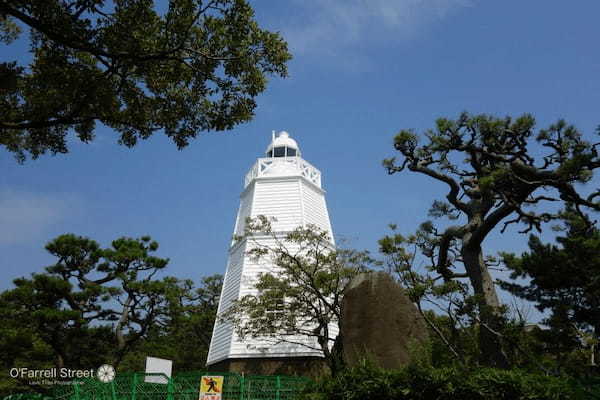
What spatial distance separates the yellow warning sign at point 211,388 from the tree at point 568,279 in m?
10.1

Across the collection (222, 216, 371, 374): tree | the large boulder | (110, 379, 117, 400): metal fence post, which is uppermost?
(222, 216, 371, 374): tree

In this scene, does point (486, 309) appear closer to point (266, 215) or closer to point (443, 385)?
point (443, 385)

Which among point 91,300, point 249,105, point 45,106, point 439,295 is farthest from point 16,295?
point 439,295

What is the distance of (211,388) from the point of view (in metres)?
10.0

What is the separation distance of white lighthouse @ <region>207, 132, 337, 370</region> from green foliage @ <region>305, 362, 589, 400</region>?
12.5m

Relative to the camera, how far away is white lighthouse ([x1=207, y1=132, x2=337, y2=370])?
19938 millimetres

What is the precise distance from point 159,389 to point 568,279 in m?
12.7

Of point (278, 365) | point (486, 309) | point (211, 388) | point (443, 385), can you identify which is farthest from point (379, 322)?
point (278, 365)

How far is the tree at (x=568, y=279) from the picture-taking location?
45.8 ft


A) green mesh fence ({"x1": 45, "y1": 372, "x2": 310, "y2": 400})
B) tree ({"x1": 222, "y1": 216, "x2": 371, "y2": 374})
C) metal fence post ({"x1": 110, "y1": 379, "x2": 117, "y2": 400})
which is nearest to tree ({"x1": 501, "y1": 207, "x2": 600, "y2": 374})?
tree ({"x1": 222, "y1": 216, "x2": 371, "y2": 374})

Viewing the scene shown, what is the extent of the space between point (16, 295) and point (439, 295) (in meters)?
16.8

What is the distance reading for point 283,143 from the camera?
98.1 feet

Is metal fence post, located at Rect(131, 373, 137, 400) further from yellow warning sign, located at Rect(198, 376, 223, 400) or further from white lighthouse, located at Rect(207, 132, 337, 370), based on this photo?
white lighthouse, located at Rect(207, 132, 337, 370)

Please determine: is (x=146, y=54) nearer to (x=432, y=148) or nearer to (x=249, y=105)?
(x=249, y=105)
